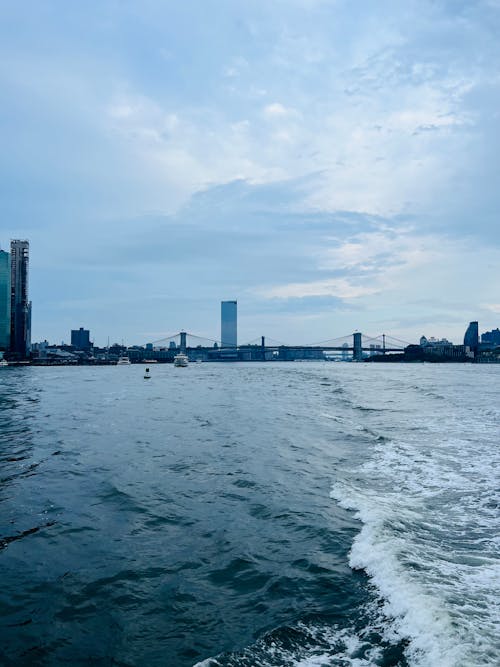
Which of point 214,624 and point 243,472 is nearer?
point 214,624

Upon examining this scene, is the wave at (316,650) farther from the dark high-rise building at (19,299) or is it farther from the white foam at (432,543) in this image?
the dark high-rise building at (19,299)

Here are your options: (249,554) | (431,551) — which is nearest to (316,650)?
(249,554)

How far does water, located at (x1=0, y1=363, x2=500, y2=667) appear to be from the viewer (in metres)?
4.20

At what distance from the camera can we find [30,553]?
20.5ft

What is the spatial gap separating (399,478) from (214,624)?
261 inches

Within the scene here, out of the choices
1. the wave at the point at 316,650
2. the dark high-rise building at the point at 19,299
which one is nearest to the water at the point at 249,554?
the wave at the point at 316,650

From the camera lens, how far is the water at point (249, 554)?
4196 mm

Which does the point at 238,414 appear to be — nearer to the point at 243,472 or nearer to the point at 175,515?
the point at 243,472

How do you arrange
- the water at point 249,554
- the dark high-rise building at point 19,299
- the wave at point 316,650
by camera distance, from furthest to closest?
1. the dark high-rise building at point 19,299
2. the water at point 249,554
3. the wave at point 316,650

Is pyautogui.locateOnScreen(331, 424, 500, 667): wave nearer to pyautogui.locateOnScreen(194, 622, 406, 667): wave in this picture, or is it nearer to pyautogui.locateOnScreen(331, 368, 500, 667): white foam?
pyautogui.locateOnScreen(331, 368, 500, 667): white foam

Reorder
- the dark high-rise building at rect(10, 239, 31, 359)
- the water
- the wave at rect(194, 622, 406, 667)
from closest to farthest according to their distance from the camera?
the wave at rect(194, 622, 406, 667) < the water < the dark high-rise building at rect(10, 239, 31, 359)

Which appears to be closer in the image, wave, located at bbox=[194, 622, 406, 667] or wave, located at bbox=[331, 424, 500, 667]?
wave, located at bbox=[194, 622, 406, 667]

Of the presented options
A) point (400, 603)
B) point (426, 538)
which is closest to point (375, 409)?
point (426, 538)

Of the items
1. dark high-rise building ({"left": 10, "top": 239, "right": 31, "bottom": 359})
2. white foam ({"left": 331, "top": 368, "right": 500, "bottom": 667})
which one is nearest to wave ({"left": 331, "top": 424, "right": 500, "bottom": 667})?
white foam ({"left": 331, "top": 368, "right": 500, "bottom": 667})
